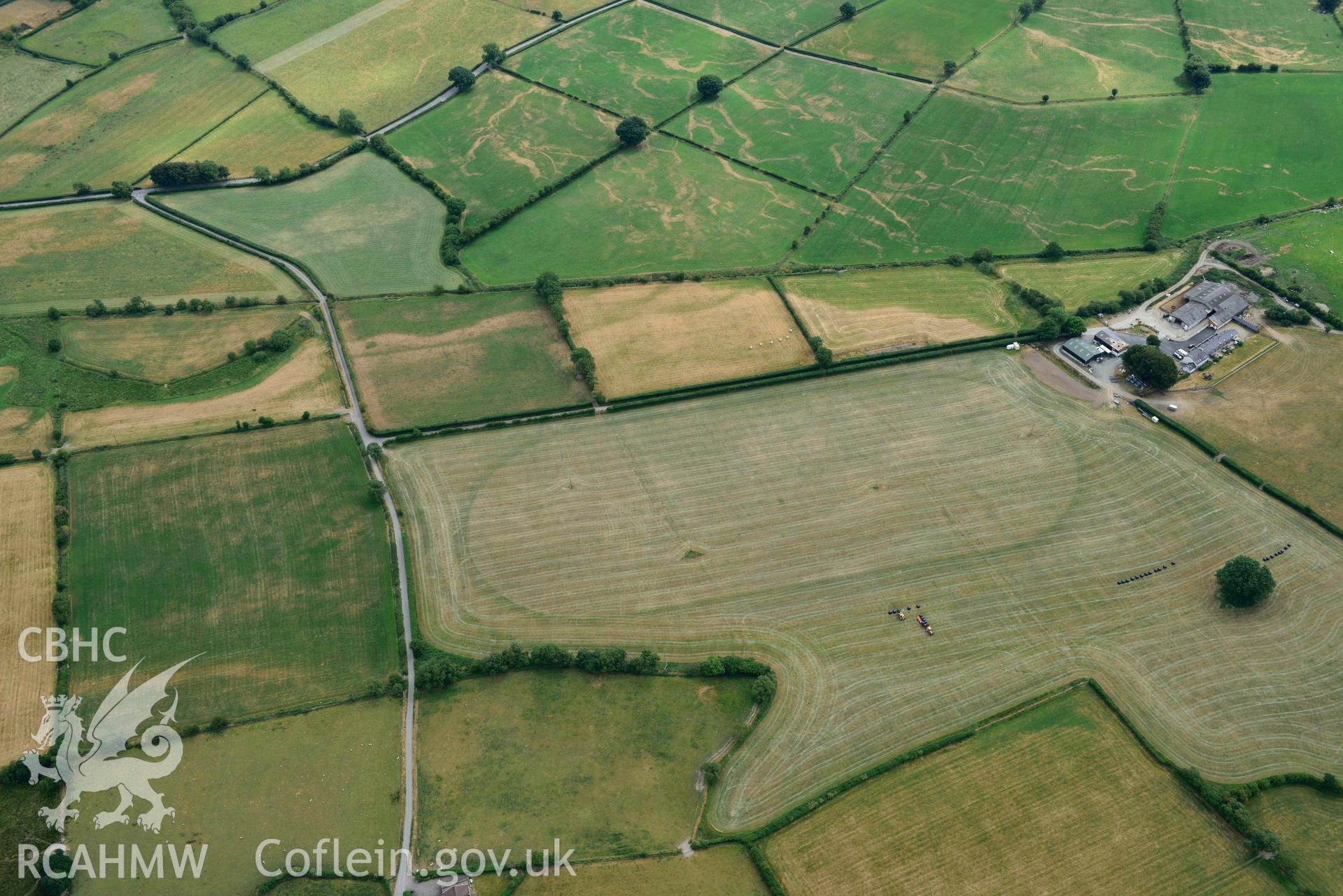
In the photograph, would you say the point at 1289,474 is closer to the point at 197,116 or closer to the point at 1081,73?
the point at 1081,73

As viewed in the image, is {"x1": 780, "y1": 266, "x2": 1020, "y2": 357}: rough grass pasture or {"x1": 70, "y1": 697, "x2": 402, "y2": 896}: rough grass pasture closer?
{"x1": 70, "y1": 697, "x2": 402, "y2": 896}: rough grass pasture

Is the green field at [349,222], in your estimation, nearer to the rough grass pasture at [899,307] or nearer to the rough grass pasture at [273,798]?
the rough grass pasture at [899,307]

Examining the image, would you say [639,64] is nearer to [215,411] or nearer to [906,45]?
[906,45]

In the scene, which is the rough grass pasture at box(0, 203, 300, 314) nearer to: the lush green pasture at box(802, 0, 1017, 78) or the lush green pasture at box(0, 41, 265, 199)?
the lush green pasture at box(0, 41, 265, 199)

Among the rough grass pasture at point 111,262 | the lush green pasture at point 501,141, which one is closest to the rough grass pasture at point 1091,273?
the lush green pasture at point 501,141

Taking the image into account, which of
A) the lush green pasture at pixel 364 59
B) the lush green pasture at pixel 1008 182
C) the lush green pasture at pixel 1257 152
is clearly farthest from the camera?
the lush green pasture at pixel 364 59

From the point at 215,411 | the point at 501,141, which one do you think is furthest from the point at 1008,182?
the point at 215,411

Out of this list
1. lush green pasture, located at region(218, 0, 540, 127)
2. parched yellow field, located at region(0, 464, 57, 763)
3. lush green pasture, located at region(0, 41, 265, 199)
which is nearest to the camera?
parched yellow field, located at region(0, 464, 57, 763)

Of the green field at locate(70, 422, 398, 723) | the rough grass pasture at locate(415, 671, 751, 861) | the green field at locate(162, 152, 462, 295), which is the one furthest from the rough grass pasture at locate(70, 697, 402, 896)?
the green field at locate(162, 152, 462, 295)
